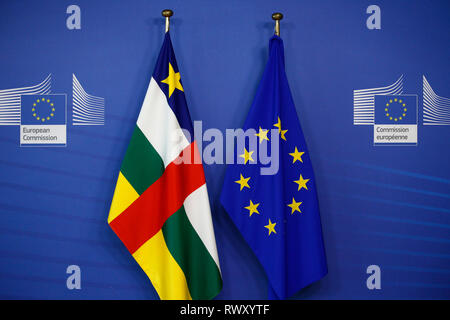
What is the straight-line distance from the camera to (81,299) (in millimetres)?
1694

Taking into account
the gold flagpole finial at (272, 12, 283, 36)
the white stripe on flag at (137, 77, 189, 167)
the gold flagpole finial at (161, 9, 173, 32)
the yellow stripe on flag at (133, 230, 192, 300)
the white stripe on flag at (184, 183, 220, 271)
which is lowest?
the yellow stripe on flag at (133, 230, 192, 300)

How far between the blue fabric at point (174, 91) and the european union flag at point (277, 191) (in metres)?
0.29

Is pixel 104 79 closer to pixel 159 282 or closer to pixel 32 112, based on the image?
pixel 32 112

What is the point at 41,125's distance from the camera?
1.74 meters

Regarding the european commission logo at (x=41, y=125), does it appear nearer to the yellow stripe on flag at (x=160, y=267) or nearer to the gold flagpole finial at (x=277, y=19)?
the yellow stripe on flag at (x=160, y=267)

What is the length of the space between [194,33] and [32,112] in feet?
2.95

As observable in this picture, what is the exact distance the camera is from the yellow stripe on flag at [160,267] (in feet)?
5.16

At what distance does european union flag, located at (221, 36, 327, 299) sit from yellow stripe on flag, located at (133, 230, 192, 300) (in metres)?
0.34

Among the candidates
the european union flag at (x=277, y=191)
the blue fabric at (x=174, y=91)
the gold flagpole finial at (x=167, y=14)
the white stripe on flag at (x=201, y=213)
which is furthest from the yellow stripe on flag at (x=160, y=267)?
the gold flagpole finial at (x=167, y=14)

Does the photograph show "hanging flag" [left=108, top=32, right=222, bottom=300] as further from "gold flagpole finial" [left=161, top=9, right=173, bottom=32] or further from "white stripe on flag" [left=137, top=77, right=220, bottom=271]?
"gold flagpole finial" [left=161, top=9, right=173, bottom=32]

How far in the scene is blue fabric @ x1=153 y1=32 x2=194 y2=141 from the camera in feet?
5.36

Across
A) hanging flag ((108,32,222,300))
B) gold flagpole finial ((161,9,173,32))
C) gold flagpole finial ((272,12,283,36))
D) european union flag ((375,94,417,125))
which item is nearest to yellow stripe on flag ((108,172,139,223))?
hanging flag ((108,32,222,300))

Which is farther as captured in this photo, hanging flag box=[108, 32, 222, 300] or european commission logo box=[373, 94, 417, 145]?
european commission logo box=[373, 94, 417, 145]

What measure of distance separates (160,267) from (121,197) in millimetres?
365
